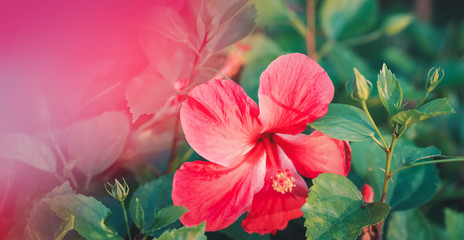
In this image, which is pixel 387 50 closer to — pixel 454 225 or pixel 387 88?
pixel 454 225

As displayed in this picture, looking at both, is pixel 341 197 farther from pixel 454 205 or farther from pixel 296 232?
pixel 454 205

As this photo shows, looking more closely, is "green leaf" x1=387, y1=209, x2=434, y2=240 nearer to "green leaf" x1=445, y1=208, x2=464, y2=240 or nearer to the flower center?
"green leaf" x1=445, y1=208, x2=464, y2=240

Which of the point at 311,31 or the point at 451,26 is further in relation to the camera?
the point at 451,26

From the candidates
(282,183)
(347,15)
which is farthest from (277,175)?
(347,15)

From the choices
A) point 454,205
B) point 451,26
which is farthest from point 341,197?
point 451,26

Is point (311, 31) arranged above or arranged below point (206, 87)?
below

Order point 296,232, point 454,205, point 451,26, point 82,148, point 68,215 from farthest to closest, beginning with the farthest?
point 451,26 < point 454,205 < point 296,232 < point 82,148 < point 68,215
